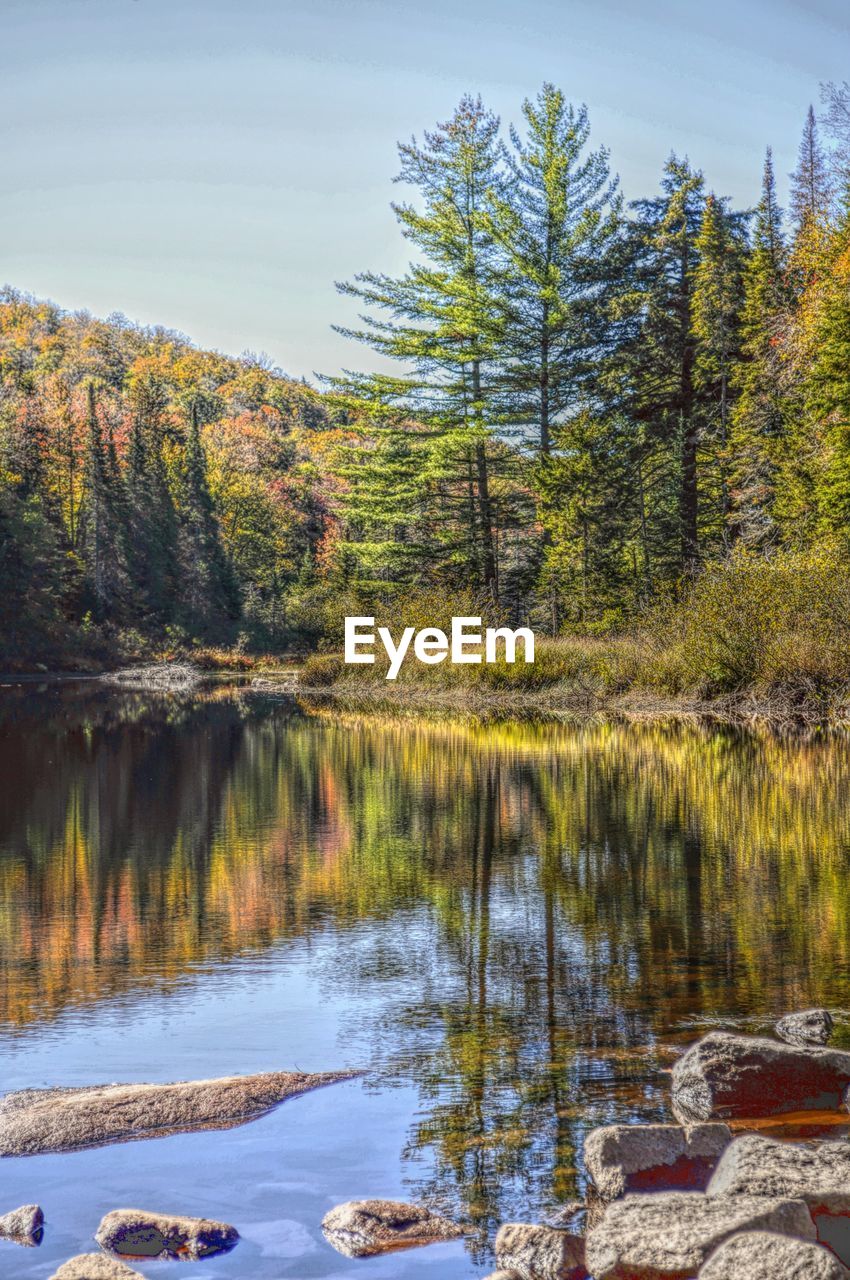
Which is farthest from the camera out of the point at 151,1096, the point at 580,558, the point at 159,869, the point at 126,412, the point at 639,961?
the point at 126,412

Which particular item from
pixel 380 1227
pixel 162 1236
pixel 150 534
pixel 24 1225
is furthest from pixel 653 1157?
pixel 150 534

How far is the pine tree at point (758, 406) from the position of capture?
35.5 m

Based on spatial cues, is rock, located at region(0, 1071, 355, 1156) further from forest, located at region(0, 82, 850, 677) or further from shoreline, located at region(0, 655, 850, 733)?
forest, located at region(0, 82, 850, 677)

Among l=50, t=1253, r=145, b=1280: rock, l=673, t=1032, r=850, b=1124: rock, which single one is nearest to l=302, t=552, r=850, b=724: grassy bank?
l=673, t=1032, r=850, b=1124: rock

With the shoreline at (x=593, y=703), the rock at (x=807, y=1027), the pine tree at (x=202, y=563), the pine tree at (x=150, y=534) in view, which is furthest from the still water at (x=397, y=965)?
the pine tree at (x=202, y=563)

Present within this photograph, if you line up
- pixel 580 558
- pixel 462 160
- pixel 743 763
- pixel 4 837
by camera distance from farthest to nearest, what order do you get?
pixel 462 160, pixel 580 558, pixel 743 763, pixel 4 837

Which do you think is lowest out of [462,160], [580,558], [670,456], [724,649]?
[724,649]

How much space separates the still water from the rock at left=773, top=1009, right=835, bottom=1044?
13.6 inches

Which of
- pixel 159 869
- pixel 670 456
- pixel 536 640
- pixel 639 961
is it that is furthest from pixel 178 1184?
pixel 670 456

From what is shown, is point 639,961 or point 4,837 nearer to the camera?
point 639,961

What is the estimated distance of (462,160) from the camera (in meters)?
40.5

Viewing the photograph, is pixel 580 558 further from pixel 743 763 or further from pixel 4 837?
pixel 4 837

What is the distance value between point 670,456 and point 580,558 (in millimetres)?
6187

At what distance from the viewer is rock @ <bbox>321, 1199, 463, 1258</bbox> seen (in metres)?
4.12
